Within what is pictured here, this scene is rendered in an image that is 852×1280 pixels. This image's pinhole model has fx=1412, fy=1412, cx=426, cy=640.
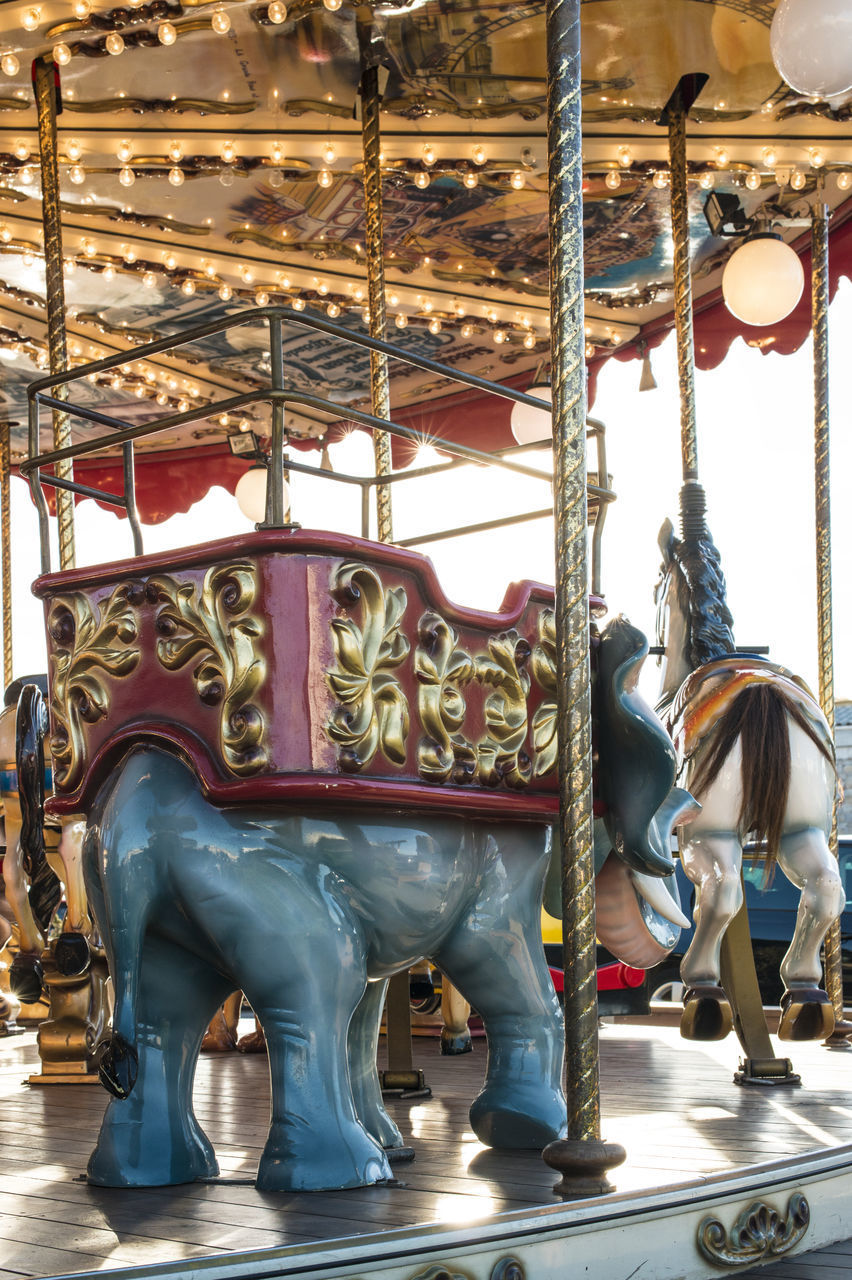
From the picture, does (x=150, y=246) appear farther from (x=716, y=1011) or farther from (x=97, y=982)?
(x=716, y=1011)

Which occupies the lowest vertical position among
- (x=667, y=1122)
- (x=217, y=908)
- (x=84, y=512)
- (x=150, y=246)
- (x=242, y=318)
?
(x=667, y=1122)

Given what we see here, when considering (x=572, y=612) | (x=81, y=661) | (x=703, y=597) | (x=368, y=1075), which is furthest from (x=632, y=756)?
(x=703, y=597)

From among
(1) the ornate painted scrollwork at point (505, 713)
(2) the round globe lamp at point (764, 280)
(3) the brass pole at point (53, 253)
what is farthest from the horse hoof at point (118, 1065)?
(2) the round globe lamp at point (764, 280)

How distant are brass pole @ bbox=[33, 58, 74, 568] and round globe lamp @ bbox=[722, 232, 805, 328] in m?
2.37

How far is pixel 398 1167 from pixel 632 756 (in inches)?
35.8

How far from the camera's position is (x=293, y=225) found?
6.02 meters

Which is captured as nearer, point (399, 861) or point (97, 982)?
point (399, 861)

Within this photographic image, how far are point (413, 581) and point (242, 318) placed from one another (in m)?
0.54

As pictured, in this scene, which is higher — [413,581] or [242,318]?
[242,318]

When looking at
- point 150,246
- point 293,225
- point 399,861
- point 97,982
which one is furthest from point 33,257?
point 399,861

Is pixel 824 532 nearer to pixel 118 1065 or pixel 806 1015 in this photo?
pixel 806 1015

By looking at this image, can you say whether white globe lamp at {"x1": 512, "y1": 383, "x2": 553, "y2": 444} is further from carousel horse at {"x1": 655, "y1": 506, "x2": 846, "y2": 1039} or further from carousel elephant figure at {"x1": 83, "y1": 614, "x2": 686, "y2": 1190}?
carousel elephant figure at {"x1": 83, "y1": 614, "x2": 686, "y2": 1190}

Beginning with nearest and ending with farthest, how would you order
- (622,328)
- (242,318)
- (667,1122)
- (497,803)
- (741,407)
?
(242,318) < (497,803) < (667,1122) < (622,328) < (741,407)

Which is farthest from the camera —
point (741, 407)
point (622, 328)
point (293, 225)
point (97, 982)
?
point (741, 407)
